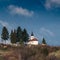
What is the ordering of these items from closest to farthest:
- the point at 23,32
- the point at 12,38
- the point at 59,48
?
the point at 59,48
the point at 12,38
the point at 23,32

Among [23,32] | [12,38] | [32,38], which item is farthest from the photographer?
[32,38]

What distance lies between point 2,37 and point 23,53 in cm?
5942

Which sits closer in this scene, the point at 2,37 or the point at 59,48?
the point at 59,48

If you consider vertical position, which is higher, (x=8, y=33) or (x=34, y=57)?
(x=8, y=33)

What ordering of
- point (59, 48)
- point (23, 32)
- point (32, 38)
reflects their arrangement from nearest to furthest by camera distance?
point (59, 48) → point (23, 32) → point (32, 38)

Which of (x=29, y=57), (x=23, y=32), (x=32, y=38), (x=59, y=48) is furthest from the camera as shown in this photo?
(x=32, y=38)

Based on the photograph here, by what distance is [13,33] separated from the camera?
92.9 metres

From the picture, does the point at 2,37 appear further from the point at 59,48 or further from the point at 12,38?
the point at 59,48

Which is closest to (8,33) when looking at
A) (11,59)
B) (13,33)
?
(13,33)

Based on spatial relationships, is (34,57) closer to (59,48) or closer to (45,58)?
(45,58)

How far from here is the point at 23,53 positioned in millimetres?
34844

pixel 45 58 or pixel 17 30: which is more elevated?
pixel 17 30

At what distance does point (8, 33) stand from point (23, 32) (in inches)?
Result: 258

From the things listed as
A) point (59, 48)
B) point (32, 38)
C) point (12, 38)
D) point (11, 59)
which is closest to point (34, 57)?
point (11, 59)
